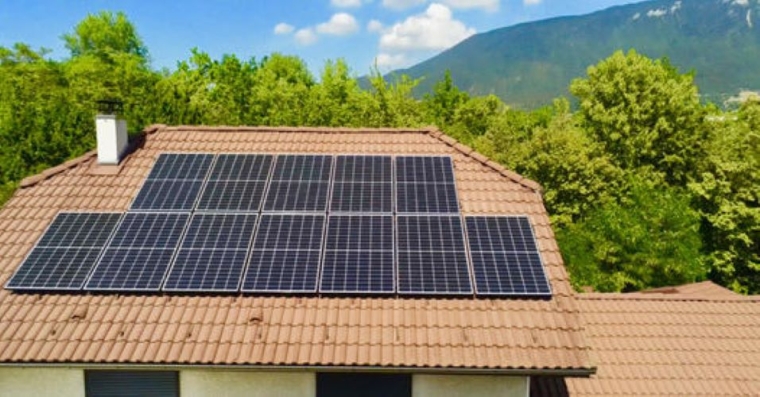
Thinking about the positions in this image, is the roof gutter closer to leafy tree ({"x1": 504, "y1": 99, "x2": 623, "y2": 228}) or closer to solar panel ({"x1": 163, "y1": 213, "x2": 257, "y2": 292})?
solar panel ({"x1": 163, "y1": 213, "x2": 257, "y2": 292})

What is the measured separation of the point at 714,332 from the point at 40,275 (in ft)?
49.3

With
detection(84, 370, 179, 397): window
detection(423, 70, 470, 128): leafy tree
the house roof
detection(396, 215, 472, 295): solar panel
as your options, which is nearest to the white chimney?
detection(84, 370, 179, 397): window

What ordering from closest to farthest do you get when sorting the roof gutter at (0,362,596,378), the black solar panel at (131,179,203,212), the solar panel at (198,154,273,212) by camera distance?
the roof gutter at (0,362,596,378)
the black solar panel at (131,179,203,212)
the solar panel at (198,154,273,212)

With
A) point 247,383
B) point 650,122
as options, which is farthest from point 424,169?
point 650,122

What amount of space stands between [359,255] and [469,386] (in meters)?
3.32

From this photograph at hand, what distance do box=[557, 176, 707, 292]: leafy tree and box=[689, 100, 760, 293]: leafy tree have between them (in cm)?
667

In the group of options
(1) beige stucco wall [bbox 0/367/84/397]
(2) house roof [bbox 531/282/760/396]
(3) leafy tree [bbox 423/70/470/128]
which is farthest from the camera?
(3) leafy tree [bbox 423/70/470/128]

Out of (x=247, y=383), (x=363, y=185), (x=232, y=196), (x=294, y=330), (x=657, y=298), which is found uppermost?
(x=363, y=185)

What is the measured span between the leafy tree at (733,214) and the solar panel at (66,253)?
30333 mm

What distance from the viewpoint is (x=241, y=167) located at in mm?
14828

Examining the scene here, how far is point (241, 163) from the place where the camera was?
15000 mm

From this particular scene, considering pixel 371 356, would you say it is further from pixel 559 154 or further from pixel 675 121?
pixel 675 121

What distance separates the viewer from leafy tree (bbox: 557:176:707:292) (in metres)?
24.7

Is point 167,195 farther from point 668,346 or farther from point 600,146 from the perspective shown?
point 600,146
